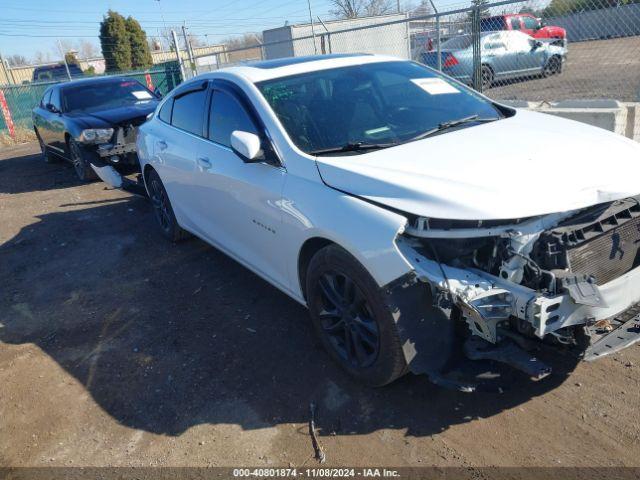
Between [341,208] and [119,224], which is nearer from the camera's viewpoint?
[341,208]

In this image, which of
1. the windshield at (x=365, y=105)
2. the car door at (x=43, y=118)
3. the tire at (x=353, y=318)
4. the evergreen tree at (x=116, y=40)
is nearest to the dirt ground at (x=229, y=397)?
the tire at (x=353, y=318)

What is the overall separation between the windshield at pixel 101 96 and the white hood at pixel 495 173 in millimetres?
7952

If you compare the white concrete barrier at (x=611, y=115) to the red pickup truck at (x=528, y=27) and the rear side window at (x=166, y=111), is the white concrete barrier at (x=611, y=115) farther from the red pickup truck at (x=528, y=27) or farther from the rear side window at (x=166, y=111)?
the red pickup truck at (x=528, y=27)

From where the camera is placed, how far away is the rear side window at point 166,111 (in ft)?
17.5

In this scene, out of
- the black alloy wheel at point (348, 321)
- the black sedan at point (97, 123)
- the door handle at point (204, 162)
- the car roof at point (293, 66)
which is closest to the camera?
the black alloy wheel at point (348, 321)

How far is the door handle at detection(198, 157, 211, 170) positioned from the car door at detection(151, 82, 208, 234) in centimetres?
10

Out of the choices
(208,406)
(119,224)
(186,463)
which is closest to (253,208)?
(208,406)

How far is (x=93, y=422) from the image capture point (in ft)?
10.6

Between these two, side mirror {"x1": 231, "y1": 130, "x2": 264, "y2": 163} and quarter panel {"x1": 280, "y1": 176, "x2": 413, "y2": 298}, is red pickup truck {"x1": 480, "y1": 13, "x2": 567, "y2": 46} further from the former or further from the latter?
quarter panel {"x1": 280, "y1": 176, "x2": 413, "y2": 298}

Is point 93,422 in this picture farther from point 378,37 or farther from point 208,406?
point 378,37

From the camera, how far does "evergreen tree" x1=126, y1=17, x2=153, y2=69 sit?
A: 3725cm

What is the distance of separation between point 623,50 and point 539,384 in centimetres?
797

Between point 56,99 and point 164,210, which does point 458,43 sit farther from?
point 56,99

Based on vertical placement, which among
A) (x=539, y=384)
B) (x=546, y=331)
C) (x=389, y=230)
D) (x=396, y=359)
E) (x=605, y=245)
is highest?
(x=389, y=230)
